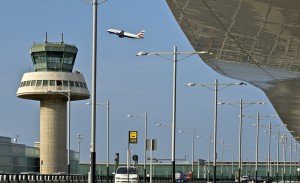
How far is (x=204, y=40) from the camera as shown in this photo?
31.2 meters

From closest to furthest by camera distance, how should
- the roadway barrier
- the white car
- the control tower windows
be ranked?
the white car
the roadway barrier
the control tower windows

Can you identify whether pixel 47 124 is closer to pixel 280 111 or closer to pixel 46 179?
pixel 46 179

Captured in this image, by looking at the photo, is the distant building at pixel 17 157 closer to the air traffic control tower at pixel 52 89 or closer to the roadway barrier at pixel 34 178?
the air traffic control tower at pixel 52 89

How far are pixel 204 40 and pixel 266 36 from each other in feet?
9.39

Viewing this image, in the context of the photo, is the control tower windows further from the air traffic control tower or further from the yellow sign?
the yellow sign

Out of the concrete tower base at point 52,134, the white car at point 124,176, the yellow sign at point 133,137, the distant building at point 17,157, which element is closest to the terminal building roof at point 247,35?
the yellow sign at point 133,137

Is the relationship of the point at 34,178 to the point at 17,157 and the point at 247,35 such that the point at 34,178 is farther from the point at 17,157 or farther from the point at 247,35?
the point at 247,35

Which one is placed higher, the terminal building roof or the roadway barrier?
the terminal building roof

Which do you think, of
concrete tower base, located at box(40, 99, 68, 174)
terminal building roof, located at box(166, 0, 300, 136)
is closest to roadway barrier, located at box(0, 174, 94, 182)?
concrete tower base, located at box(40, 99, 68, 174)

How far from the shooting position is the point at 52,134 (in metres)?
119

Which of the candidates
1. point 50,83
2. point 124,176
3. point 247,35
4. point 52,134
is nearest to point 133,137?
point 124,176

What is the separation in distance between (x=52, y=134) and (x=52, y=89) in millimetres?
6925

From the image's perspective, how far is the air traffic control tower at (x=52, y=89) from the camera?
4606 inches

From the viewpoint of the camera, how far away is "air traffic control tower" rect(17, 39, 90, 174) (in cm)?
11700
